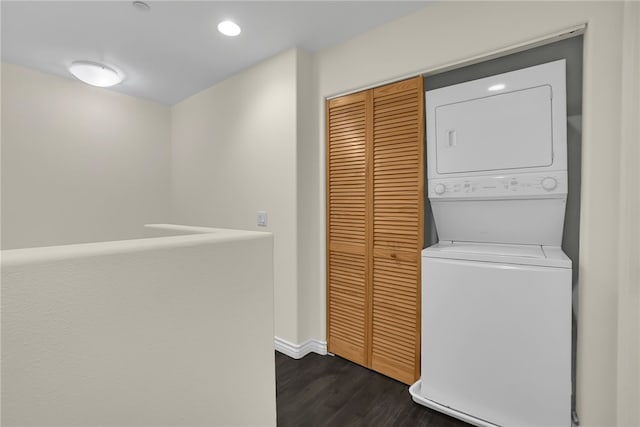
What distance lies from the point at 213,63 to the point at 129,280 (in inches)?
96.3

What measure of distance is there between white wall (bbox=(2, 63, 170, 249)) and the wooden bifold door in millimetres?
2387

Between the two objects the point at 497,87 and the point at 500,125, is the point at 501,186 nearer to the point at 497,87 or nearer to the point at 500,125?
the point at 500,125

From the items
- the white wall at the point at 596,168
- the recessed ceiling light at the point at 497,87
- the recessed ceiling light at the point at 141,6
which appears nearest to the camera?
the white wall at the point at 596,168

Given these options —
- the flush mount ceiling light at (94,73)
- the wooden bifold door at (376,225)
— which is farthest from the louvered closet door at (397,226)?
the flush mount ceiling light at (94,73)

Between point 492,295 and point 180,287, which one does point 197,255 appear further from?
point 492,295

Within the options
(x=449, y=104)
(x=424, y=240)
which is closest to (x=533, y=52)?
(x=449, y=104)

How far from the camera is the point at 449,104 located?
179 cm

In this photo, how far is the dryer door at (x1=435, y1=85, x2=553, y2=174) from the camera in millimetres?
1537

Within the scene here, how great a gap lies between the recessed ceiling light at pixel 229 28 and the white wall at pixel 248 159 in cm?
41

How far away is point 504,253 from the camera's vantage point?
1.55 metres

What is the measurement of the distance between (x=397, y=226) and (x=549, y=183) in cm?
86

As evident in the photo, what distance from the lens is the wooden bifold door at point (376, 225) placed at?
199cm

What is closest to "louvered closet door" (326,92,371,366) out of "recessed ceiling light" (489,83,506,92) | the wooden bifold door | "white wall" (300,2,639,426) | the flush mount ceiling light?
the wooden bifold door

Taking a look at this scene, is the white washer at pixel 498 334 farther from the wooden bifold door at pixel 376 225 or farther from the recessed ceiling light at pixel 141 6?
the recessed ceiling light at pixel 141 6
